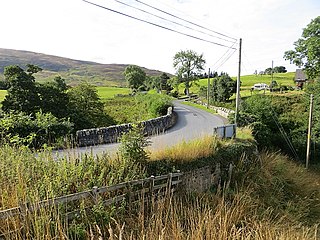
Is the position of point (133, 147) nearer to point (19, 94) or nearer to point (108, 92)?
point (19, 94)

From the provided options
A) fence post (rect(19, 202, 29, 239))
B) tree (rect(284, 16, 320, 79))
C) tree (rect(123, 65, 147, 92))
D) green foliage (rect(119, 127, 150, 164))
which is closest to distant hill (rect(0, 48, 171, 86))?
tree (rect(123, 65, 147, 92))

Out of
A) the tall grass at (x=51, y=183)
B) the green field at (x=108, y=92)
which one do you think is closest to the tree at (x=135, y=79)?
the green field at (x=108, y=92)

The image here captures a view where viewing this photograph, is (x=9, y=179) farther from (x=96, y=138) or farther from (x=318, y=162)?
(x=318, y=162)

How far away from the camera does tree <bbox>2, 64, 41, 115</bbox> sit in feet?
53.0

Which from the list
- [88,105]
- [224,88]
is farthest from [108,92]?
[88,105]

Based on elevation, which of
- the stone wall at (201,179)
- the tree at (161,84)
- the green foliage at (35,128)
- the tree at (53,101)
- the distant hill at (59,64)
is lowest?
the stone wall at (201,179)

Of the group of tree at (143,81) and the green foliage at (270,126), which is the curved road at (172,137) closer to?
the green foliage at (270,126)

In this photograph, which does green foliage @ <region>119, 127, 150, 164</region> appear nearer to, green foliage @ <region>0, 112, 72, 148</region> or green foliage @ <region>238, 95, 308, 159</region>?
green foliage @ <region>0, 112, 72, 148</region>

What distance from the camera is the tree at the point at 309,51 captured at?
28.0 metres

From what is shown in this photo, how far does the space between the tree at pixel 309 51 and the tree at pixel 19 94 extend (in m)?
24.9

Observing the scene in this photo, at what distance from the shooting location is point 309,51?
28.2 metres

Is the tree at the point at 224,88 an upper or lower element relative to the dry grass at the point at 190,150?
upper

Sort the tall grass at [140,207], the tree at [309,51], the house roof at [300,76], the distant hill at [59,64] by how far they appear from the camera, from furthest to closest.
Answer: the distant hill at [59,64], the house roof at [300,76], the tree at [309,51], the tall grass at [140,207]

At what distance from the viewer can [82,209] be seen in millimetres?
4781
